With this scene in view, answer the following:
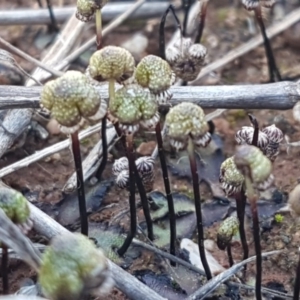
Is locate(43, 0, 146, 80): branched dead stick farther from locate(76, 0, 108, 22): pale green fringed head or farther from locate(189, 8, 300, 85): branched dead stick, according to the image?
locate(76, 0, 108, 22): pale green fringed head

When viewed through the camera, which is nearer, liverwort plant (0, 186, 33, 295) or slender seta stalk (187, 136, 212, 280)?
liverwort plant (0, 186, 33, 295)

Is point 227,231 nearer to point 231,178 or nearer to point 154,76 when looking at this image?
point 231,178

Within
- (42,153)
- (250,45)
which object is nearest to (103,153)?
(42,153)

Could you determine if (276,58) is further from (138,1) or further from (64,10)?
(64,10)

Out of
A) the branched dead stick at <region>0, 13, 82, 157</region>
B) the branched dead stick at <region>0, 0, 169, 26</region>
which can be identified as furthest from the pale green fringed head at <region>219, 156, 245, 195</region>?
the branched dead stick at <region>0, 0, 169, 26</region>

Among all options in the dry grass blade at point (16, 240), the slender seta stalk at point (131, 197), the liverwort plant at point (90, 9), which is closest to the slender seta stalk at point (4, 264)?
the dry grass blade at point (16, 240)

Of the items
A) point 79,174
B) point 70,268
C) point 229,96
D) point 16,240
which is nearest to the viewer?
point 70,268
